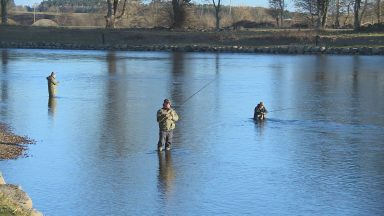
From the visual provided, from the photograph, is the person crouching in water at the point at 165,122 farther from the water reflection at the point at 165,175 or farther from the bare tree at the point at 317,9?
the bare tree at the point at 317,9

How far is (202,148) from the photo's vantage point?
18.2 metres

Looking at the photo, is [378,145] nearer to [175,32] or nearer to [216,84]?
[216,84]

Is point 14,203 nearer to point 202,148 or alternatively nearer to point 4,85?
point 202,148

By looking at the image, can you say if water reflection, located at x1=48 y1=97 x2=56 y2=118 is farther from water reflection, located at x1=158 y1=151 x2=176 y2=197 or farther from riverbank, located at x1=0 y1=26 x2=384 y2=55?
riverbank, located at x1=0 y1=26 x2=384 y2=55

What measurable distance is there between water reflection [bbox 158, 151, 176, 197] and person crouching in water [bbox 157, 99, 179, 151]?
0.98 feet

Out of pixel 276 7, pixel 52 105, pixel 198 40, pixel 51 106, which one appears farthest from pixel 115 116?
pixel 276 7

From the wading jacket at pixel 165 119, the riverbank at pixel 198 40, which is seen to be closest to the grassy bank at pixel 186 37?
the riverbank at pixel 198 40

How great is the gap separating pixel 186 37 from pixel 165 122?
60.0 meters

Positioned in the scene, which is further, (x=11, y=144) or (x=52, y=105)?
(x=52, y=105)

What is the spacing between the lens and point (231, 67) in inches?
→ 1895

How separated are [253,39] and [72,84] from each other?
40218mm

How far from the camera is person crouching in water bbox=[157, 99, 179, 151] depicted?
56.4ft

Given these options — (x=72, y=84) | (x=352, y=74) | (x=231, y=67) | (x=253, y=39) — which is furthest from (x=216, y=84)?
(x=253, y=39)

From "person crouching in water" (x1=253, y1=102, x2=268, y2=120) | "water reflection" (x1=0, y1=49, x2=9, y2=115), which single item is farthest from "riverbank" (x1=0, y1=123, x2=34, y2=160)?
"person crouching in water" (x1=253, y1=102, x2=268, y2=120)
